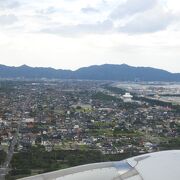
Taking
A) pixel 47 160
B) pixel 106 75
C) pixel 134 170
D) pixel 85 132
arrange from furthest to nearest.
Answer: pixel 106 75
pixel 85 132
pixel 47 160
pixel 134 170

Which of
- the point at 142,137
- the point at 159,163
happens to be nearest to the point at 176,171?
the point at 159,163

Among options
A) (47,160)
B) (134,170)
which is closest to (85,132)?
(47,160)

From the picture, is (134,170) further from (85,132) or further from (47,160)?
(85,132)

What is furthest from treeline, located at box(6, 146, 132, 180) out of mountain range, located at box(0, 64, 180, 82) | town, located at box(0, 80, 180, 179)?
mountain range, located at box(0, 64, 180, 82)

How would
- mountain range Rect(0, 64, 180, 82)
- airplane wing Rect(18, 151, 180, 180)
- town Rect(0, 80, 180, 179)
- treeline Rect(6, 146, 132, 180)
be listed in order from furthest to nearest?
mountain range Rect(0, 64, 180, 82)
town Rect(0, 80, 180, 179)
treeline Rect(6, 146, 132, 180)
airplane wing Rect(18, 151, 180, 180)

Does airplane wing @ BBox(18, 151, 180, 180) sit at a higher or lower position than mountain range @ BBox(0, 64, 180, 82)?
higher

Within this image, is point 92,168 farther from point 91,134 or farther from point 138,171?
point 91,134

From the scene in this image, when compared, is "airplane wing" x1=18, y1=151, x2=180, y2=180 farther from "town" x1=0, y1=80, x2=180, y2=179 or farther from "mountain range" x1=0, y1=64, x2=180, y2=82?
"mountain range" x1=0, y1=64, x2=180, y2=82

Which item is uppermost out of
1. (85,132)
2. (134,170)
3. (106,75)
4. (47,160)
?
(134,170)
